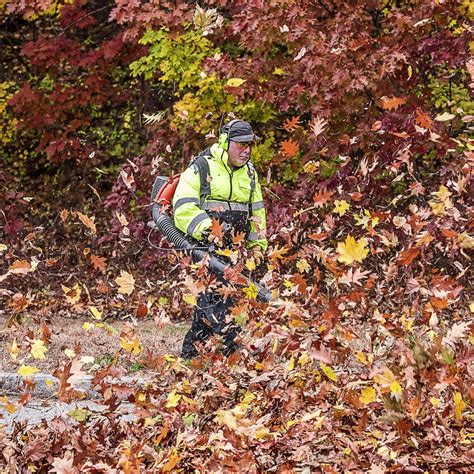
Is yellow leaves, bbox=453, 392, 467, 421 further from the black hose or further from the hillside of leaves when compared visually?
the black hose

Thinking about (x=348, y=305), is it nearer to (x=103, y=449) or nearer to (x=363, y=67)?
(x=103, y=449)

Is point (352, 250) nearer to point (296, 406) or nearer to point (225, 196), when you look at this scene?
point (296, 406)

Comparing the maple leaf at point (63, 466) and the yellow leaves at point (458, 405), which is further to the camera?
the maple leaf at point (63, 466)

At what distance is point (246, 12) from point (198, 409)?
714cm

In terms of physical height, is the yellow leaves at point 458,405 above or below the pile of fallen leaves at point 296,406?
above

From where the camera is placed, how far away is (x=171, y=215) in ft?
23.8

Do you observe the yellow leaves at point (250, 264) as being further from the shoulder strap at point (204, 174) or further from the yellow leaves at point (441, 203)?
the shoulder strap at point (204, 174)

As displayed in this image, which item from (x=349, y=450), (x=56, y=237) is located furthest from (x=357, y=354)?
(x=56, y=237)

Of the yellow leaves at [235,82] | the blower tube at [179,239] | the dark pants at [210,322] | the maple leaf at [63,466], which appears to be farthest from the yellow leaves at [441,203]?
the yellow leaves at [235,82]

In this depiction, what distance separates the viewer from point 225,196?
711 cm

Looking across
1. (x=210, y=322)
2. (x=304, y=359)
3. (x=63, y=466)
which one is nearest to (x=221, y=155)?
(x=210, y=322)

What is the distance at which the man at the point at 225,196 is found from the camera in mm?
6898

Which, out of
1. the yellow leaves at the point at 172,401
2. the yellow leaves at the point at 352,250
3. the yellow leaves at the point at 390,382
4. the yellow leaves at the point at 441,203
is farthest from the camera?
the yellow leaves at the point at 441,203

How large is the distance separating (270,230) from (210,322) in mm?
3633
